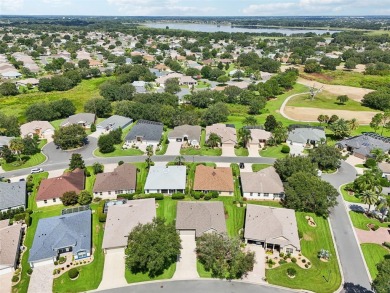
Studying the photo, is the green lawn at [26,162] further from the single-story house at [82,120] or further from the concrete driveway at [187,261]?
the concrete driveway at [187,261]

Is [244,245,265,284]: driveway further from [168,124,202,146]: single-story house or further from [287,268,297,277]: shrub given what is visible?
[168,124,202,146]: single-story house

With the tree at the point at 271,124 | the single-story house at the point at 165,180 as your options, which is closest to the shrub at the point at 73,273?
the single-story house at the point at 165,180

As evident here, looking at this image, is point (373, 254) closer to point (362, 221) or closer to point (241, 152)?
point (362, 221)

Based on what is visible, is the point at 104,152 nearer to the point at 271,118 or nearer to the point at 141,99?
the point at 141,99

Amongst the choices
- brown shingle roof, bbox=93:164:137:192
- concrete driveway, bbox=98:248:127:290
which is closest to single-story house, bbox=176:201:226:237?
concrete driveway, bbox=98:248:127:290

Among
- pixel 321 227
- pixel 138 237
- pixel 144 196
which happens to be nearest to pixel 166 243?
pixel 138 237
